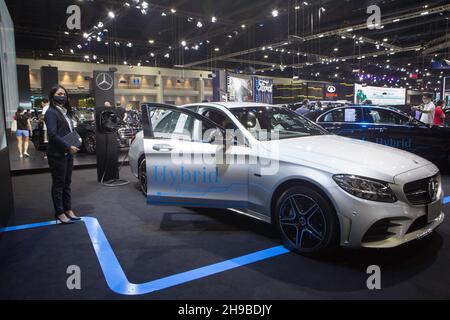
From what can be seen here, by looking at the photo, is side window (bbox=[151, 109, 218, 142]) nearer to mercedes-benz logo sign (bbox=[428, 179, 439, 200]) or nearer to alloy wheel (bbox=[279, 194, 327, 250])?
alloy wheel (bbox=[279, 194, 327, 250])

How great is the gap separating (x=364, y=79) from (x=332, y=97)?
6033 millimetres

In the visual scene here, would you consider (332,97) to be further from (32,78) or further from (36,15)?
(32,78)

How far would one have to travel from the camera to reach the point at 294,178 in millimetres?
3127

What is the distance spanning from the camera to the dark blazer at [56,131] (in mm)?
3955

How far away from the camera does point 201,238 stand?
3750 millimetres

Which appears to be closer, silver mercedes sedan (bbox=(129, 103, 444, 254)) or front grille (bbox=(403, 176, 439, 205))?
silver mercedes sedan (bbox=(129, 103, 444, 254))

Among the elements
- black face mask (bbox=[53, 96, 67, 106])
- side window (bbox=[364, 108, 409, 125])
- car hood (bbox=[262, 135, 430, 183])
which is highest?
black face mask (bbox=[53, 96, 67, 106])

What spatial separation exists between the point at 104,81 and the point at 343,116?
520cm

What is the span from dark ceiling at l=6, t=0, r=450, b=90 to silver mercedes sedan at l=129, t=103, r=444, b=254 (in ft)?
34.6

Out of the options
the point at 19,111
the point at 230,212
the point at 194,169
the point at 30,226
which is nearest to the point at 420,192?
the point at 194,169

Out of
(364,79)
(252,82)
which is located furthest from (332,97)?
(252,82)

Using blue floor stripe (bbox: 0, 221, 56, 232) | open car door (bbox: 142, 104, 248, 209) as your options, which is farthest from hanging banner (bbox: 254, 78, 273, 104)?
blue floor stripe (bbox: 0, 221, 56, 232)

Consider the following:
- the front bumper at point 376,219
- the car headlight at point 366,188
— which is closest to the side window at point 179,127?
the car headlight at point 366,188

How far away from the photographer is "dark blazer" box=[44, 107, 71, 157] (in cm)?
396
